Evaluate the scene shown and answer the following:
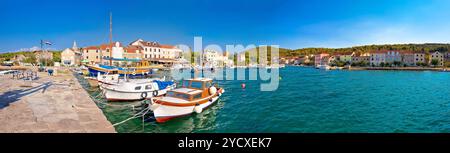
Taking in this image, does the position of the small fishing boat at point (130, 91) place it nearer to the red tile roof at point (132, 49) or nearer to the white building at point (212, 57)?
the red tile roof at point (132, 49)

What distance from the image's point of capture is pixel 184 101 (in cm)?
1308

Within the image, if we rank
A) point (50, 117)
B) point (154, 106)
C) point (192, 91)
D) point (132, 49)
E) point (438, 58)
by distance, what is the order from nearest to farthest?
point (50, 117), point (154, 106), point (192, 91), point (132, 49), point (438, 58)

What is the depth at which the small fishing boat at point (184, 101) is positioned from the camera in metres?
12.1

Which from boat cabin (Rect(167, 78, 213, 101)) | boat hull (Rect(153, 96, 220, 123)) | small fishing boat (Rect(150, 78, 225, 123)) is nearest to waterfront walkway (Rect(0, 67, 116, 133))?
boat hull (Rect(153, 96, 220, 123))

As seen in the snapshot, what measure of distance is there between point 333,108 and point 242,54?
122m

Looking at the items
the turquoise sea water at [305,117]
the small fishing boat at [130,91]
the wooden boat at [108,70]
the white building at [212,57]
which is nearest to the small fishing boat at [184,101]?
the turquoise sea water at [305,117]

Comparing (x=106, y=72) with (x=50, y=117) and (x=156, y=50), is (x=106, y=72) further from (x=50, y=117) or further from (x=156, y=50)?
(x=156, y=50)

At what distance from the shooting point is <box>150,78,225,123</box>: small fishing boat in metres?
12.1

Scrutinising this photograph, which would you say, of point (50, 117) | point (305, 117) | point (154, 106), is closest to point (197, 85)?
point (154, 106)

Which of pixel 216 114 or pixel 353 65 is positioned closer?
pixel 216 114
